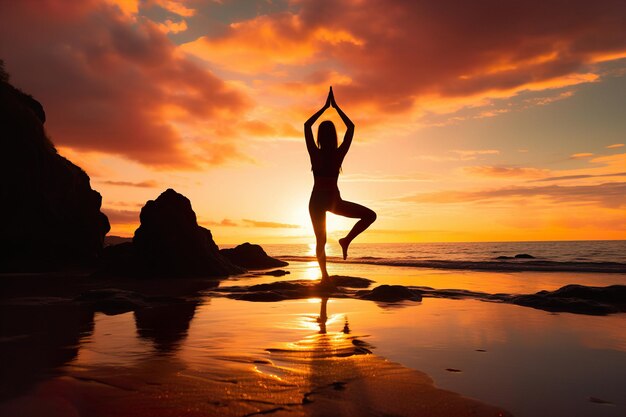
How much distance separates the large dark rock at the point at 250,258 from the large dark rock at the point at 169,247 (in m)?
6.43

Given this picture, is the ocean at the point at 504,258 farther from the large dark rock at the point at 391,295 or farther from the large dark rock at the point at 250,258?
the large dark rock at the point at 391,295

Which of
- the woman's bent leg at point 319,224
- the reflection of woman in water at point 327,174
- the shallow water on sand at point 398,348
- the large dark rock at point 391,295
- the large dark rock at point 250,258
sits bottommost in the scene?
the shallow water on sand at point 398,348

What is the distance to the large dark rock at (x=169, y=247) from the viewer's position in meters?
14.2

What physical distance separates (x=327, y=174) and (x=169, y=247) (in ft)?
30.4

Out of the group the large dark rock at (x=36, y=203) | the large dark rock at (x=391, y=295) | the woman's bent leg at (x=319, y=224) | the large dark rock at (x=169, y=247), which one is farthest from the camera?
the large dark rock at (x=36, y=203)

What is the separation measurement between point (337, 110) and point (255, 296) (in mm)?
3597

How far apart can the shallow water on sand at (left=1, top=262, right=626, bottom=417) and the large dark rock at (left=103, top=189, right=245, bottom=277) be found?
29.0ft

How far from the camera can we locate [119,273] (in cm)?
1381

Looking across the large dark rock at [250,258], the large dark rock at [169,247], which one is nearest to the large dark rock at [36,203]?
the large dark rock at [250,258]

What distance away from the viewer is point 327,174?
7148 mm

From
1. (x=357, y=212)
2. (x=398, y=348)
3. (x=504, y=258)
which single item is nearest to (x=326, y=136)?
(x=357, y=212)

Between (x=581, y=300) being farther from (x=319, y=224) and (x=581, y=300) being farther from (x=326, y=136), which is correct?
(x=326, y=136)

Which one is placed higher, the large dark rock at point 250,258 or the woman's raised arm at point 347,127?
the woman's raised arm at point 347,127

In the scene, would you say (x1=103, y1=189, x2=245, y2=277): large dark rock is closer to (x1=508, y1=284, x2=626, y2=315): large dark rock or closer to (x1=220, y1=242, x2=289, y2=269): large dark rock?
(x1=220, y1=242, x2=289, y2=269): large dark rock
